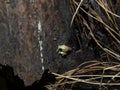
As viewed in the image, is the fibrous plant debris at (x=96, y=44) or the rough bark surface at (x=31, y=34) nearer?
the rough bark surface at (x=31, y=34)

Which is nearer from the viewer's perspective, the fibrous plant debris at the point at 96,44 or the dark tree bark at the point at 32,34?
the dark tree bark at the point at 32,34

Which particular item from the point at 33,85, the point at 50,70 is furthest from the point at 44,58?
the point at 33,85

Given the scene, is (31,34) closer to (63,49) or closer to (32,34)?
(32,34)

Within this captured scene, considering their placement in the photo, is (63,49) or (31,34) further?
(63,49)

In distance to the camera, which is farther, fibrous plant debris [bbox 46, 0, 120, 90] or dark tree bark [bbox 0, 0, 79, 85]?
fibrous plant debris [bbox 46, 0, 120, 90]

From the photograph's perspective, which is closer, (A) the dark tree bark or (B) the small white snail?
(A) the dark tree bark

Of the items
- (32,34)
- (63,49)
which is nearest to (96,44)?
(63,49)

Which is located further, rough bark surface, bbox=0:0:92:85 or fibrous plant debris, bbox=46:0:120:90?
fibrous plant debris, bbox=46:0:120:90

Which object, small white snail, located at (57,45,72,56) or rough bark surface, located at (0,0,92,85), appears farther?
small white snail, located at (57,45,72,56)

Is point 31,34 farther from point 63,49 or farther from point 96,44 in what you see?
point 96,44

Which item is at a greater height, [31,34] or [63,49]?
[31,34]

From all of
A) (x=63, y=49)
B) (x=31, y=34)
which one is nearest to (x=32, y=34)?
(x=31, y=34)
